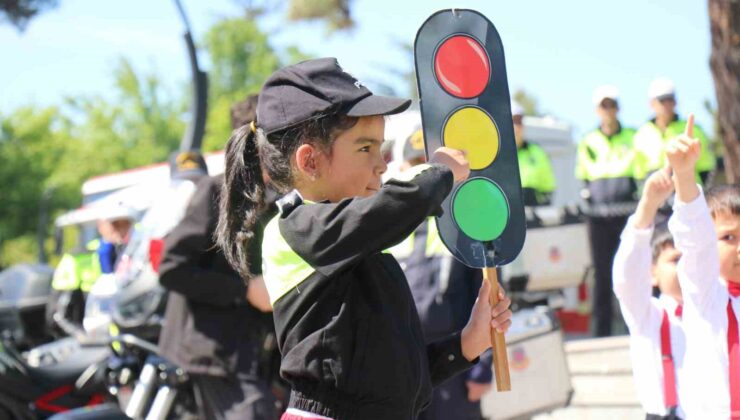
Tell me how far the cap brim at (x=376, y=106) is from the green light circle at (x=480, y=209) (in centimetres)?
31

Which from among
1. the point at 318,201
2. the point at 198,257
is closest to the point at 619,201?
the point at 198,257

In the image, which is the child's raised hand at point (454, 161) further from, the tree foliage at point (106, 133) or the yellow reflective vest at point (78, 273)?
the tree foliage at point (106, 133)

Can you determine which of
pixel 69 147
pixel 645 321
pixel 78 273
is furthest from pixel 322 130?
pixel 69 147

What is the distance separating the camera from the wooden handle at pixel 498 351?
2.65m

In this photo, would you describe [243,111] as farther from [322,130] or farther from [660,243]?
[322,130]

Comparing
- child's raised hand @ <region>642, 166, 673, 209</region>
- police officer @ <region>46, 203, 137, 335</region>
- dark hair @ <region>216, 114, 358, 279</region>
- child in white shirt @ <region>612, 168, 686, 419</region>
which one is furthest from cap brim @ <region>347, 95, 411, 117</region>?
police officer @ <region>46, 203, 137, 335</region>

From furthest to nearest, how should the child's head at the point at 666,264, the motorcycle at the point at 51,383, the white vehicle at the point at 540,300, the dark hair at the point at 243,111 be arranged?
the motorcycle at the point at 51,383 < the white vehicle at the point at 540,300 < the dark hair at the point at 243,111 < the child's head at the point at 666,264

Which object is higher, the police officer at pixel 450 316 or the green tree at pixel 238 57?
the green tree at pixel 238 57

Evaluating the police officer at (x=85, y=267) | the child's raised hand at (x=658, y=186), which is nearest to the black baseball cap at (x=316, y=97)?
the child's raised hand at (x=658, y=186)

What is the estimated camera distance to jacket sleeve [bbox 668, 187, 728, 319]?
118 inches

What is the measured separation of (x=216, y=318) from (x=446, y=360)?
5.60 ft

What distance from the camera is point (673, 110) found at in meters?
7.87

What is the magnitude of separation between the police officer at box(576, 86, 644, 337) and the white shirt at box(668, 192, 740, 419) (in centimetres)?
474

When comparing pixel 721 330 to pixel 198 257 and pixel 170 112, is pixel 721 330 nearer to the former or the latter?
pixel 198 257
